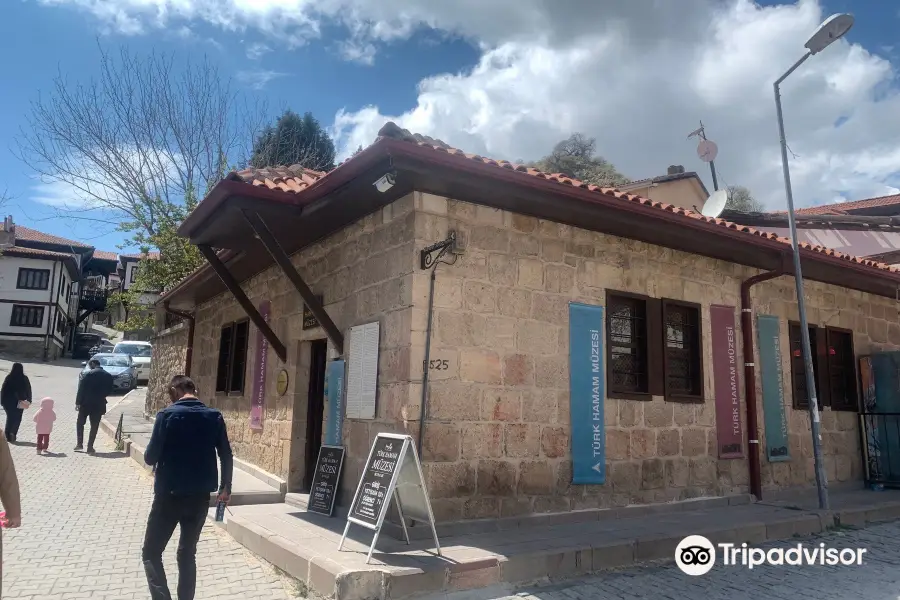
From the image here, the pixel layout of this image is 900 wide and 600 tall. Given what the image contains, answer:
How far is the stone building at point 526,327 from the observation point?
18.2ft

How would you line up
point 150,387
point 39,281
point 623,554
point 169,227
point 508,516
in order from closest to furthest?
point 623,554 → point 508,516 → point 150,387 → point 169,227 → point 39,281

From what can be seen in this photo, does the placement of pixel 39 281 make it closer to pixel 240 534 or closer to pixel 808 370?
pixel 240 534

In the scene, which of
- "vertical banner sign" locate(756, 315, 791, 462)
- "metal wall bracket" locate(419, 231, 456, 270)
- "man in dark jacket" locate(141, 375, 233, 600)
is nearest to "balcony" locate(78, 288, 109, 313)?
"metal wall bracket" locate(419, 231, 456, 270)

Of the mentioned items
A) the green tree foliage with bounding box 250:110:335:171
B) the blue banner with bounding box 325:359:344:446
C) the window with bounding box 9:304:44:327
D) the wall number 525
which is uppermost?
the green tree foliage with bounding box 250:110:335:171

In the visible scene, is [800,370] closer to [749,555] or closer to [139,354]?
[749,555]

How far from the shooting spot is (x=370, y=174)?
5.37 meters

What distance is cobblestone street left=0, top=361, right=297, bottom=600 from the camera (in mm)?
4445

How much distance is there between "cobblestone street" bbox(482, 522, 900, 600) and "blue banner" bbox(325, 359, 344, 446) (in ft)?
8.61

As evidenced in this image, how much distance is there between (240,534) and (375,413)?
1.71 metres

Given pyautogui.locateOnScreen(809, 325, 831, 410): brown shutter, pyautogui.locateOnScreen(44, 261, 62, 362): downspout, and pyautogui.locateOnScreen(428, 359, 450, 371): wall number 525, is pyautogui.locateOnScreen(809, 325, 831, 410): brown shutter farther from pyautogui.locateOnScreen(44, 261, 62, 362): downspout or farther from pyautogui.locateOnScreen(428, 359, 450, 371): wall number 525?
pyautogui.locateOnScreen(44, 261, 62, 362): downspout

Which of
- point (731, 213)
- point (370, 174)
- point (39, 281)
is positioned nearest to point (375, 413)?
point (370, 174)

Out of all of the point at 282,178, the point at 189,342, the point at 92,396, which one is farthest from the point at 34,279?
the point at 282,178

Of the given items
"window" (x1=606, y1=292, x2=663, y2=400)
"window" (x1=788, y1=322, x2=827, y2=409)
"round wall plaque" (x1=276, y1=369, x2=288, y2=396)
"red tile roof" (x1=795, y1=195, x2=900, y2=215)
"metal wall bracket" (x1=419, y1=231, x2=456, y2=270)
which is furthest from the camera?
"red tile roof" (x1=795, y1=195, x2=900, y2=215)

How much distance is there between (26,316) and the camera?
3725 cm
